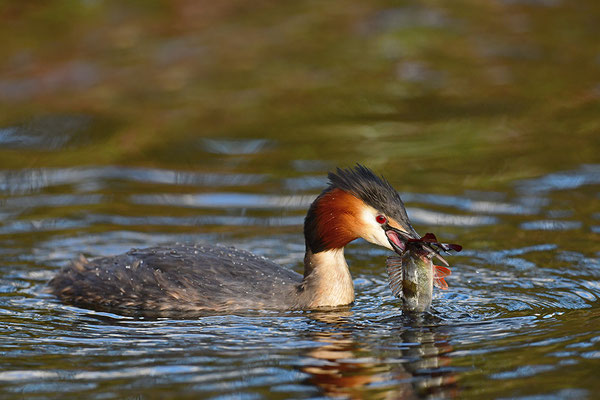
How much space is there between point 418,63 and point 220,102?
3567 millimetres

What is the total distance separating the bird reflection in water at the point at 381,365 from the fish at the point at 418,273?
19 cm

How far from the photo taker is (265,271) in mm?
8961

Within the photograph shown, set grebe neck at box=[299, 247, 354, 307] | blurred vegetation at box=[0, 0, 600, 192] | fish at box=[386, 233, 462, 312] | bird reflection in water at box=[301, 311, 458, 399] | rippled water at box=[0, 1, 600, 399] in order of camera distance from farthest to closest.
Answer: blurred vegetation at box=[0, 0, 600, 192] < grebe neck at box=[299, 247, 354, 307] < fish at box=[386, 233, 462, 312] < rippled water at box=[0, 1, 600, 399] < bird reflection in water at box=[301, 311, 458, 399]

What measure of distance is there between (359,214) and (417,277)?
27.4 inches

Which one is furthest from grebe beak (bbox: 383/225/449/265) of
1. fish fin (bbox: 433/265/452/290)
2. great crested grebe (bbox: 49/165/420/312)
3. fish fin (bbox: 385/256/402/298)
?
fish fin (bbox: 433/265/452/290)

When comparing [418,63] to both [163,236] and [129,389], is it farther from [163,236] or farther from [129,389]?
[129,389]

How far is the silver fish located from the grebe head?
0.48ft

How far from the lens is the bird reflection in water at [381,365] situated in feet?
21.6

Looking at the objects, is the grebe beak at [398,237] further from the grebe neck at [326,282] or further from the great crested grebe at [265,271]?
the grebe neck at [326,282]

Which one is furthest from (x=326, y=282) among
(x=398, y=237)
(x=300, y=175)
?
(x=300, y=175)

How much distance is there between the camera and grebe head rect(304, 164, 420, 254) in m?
8.30

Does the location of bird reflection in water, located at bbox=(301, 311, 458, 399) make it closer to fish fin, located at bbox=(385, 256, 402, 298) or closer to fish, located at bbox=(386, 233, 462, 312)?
fish, located at bbox=(386, 233, 462, 312)

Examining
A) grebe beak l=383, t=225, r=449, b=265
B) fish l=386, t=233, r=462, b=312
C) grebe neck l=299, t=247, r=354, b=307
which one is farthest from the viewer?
grebe neck l=299, t=247, r=354, b=307

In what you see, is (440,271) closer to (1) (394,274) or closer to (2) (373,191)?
(1) (394,274)
